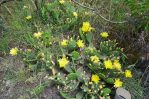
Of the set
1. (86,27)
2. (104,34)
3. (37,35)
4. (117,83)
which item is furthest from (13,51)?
(117,83)

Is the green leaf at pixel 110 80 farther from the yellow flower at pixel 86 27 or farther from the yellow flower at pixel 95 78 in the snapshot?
the yellow flower at pixel 86 27

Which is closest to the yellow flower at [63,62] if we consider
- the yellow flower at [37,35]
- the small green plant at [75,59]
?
the small green plant at [75,59]

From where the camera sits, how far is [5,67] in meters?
3.39

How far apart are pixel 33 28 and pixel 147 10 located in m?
1.21

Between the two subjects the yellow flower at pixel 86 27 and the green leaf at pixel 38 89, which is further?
the yellow flower at pixel 86 27

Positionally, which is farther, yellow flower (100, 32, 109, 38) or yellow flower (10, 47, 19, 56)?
yellow flower (100, 32, 109, 38)

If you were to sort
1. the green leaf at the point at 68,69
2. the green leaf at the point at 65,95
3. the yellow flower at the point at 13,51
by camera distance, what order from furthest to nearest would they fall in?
the yellow flower at the point at 13,51
the green leaf at the point at 68,69
the green leaf at the point at 65,95

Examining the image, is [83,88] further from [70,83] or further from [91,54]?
[91,54]

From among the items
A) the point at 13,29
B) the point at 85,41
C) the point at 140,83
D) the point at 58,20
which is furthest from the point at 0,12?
the point at 140,83

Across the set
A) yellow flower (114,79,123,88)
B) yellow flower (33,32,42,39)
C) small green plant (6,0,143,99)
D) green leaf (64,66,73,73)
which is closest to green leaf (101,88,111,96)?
small green plant (6,0,143,99)

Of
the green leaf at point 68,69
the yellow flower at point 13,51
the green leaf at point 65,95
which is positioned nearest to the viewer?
the green leaf at point 65,95

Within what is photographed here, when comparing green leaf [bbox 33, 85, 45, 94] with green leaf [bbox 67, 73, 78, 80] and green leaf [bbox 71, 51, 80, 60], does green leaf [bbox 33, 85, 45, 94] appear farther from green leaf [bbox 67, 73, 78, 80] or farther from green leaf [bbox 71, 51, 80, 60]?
green leaf [bbox 71, 51, 80, 60]

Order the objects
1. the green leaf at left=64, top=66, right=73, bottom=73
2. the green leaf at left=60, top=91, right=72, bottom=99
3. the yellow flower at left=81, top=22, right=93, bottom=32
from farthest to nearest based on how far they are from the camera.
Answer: the yellow flower at left=81, top=22, right=93, bottom=32
the green leaf at left=64, top=66, right=73, bottom=73
the green leaf at left=60, top=91, right=72, bottom=99

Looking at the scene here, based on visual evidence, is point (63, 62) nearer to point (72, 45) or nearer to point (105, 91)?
point (72, 45)
